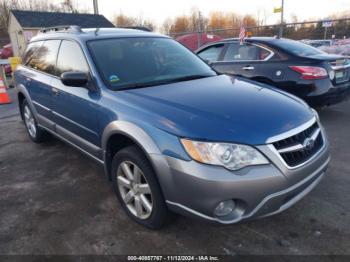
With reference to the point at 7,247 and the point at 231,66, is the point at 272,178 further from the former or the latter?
the point at 231,66

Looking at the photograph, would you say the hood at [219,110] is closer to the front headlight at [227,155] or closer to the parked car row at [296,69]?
the front headlight at [227,155]

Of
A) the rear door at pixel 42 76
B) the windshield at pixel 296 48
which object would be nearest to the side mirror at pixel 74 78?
the rear door at pixel 42 76

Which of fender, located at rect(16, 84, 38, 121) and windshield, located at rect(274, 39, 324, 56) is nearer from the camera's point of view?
fender, located at rect(16, 84, 38, 121)

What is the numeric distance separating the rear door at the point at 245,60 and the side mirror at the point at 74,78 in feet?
12.3

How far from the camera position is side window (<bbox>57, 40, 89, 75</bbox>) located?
349cm

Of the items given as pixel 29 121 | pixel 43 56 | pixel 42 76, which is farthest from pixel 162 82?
pixel 29 121

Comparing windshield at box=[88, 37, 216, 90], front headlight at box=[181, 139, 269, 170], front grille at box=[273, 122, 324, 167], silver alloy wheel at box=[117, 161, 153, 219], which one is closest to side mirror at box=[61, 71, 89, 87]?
windshield at box=[88, 37, 216, 90]

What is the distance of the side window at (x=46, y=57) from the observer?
165 inches

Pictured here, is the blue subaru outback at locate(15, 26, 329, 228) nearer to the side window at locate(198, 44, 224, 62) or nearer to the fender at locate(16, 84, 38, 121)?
the fender at locate(16, 84, 38, 121)

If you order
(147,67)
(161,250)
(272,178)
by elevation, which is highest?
(147,67)

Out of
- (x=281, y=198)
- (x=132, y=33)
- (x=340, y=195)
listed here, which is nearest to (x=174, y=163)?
(x=281, y=198)

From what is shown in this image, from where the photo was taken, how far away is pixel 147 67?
351 centimetres

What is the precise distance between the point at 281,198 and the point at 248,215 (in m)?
0.27

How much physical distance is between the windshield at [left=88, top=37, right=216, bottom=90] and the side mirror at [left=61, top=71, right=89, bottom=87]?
0.19 metres
